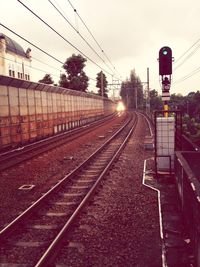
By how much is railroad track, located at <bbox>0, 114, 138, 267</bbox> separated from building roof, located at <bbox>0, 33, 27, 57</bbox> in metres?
44.5

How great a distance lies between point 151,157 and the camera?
1539cm

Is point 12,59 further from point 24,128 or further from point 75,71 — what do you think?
point 24,128

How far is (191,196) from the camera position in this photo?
550 cm

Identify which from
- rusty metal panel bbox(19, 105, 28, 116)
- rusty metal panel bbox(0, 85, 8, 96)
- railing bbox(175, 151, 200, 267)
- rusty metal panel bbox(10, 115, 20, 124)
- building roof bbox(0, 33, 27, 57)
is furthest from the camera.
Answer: building roof bbox(0, 33, 27, 57)

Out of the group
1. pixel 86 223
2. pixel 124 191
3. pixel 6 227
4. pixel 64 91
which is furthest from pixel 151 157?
pixel 64 91

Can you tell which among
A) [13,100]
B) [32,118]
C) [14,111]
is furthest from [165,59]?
[32,118]

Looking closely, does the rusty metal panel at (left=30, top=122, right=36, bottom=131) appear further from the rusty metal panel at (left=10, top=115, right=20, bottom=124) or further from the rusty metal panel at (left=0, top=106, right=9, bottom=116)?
the rusty metal panel at (left=0, top=106, right=9, bottom=116)

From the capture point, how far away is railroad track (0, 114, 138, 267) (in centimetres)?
544

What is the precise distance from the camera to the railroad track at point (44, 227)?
5.44m

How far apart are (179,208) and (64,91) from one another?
27.7 m

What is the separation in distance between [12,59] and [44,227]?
49.7 meters

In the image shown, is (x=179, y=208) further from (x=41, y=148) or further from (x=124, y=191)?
(x=41, y=148)

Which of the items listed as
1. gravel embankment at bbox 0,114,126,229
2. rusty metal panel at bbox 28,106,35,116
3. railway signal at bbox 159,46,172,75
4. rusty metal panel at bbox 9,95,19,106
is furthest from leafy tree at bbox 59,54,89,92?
railway signal at bbox 159,46,172,75

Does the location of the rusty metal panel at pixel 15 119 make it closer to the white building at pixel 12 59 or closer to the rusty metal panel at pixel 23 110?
the rusty metal panel at pixel 23 110
